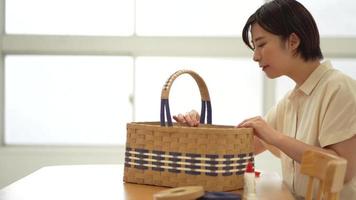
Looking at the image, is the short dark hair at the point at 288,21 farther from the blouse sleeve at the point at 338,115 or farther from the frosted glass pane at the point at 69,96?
the frosted glass pane at the point at 69,96

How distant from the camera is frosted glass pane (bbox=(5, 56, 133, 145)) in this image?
3123mm

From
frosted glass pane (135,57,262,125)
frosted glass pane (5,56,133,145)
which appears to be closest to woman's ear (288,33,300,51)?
frosted glass pane (135,57,262,125)

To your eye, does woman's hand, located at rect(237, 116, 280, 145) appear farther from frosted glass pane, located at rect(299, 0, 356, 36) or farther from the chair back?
frosted glass pane, located at rect(299, 0, 356, 36)

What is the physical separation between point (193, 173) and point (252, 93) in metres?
1.99

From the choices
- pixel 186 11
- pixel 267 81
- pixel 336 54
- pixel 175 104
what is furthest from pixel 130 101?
Result: pixel 336 54

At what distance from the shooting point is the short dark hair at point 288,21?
1481 mm

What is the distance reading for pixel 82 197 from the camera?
1167 millimetres

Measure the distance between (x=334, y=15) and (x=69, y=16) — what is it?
1.75 metres

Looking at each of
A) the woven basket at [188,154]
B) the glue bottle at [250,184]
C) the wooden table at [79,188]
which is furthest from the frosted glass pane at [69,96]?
the glue bottle at [250,184]

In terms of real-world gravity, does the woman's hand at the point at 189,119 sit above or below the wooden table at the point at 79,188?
above

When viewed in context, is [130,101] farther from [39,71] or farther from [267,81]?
[267,81]

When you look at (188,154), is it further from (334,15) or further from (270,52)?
(334,15)

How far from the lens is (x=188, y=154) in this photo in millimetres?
1229

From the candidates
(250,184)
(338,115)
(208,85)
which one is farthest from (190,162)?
(208,85)
